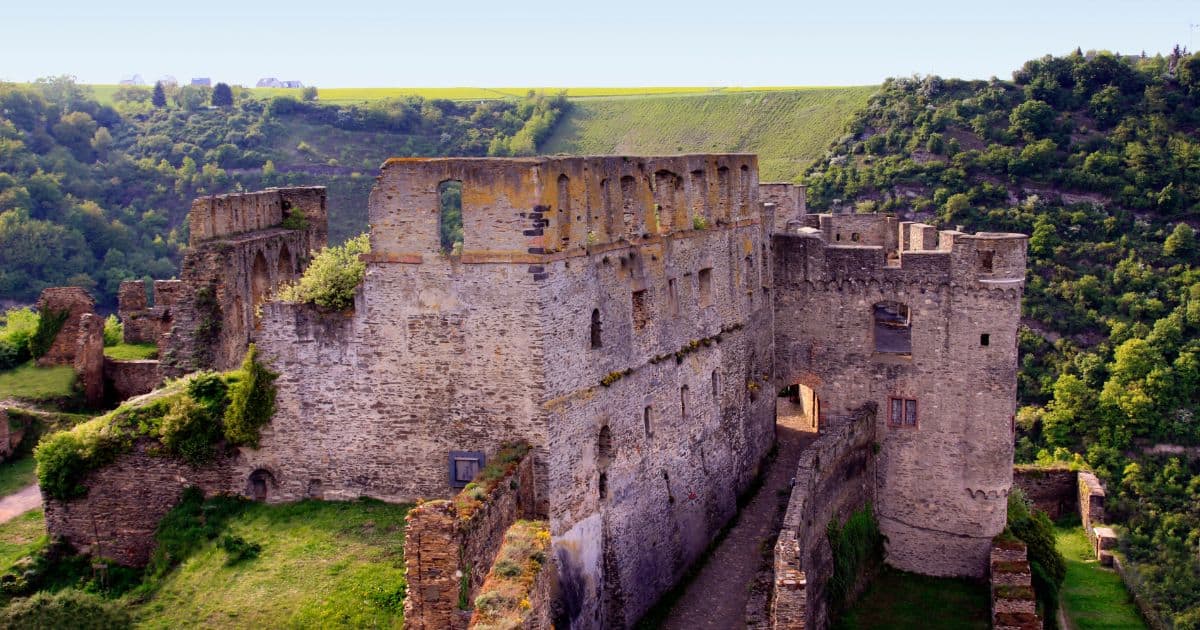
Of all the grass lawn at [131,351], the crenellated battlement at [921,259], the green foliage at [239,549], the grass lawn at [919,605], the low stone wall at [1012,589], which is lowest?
the grass lawn at [919,605]

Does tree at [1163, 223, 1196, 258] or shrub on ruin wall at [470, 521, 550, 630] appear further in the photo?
tree at [1163, 223, 1196, 258]

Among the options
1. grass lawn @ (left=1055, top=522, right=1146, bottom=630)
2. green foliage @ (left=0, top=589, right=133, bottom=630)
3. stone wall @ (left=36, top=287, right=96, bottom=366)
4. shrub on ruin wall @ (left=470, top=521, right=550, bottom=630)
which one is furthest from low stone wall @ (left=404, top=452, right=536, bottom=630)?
grass lawn @ (left=1055, top=522, right=1146, bottom=630)

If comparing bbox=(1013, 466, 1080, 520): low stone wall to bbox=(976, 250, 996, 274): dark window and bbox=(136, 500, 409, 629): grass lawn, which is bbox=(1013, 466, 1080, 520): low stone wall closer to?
bbox=(976, 250, 996, 274): dark window

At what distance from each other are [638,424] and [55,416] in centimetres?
1492

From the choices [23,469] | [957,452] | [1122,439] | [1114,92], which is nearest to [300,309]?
[23,469]

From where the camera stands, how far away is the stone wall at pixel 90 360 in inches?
1208

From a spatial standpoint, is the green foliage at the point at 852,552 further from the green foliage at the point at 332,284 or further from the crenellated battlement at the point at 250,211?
the crenellated battlement at the point at 250,211

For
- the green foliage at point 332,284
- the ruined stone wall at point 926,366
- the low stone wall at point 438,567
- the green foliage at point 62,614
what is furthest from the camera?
the ruined stone wall at point 926,366

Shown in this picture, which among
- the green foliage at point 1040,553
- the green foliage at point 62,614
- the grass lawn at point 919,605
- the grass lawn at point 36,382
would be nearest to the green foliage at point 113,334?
the grass lawn at point 36,382

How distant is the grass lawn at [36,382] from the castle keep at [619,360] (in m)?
6.14

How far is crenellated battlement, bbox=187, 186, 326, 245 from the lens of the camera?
2695 centimetres

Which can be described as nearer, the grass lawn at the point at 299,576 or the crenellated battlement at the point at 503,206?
the grass lawn at the point at 299,576

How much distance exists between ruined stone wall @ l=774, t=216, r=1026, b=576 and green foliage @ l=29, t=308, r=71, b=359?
1963cm

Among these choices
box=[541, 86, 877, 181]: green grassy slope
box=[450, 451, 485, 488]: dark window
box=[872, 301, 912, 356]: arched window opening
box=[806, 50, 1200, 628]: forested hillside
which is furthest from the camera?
box=[541, 86, 877, 181]: green grassy slope
